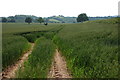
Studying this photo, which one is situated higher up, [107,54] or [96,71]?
[107,54]

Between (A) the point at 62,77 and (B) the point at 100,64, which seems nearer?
(B) the point at 100,64

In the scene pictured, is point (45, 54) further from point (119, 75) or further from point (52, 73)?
point (119, 75)

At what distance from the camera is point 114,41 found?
12.7 meters

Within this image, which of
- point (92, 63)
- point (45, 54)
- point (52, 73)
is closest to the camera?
point (92, 63)

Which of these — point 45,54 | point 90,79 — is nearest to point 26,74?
point 90,79

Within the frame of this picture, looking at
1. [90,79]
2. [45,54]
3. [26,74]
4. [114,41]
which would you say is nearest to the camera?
[90,79]

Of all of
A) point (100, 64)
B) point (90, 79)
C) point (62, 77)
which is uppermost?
point (100, 64)

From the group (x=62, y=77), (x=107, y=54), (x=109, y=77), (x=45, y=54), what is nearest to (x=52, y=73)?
(x=62, y=77)

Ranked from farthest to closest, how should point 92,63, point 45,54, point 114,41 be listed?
point 114,41
point 45,54
point 92,63

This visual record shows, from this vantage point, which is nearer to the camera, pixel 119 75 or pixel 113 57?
pixel 119 75

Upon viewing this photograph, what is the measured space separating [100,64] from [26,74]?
309 centimetres

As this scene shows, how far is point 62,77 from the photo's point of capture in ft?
31.6

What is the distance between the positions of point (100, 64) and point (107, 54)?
1.23 meters

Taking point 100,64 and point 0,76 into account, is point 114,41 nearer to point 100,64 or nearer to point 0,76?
point 100,64
